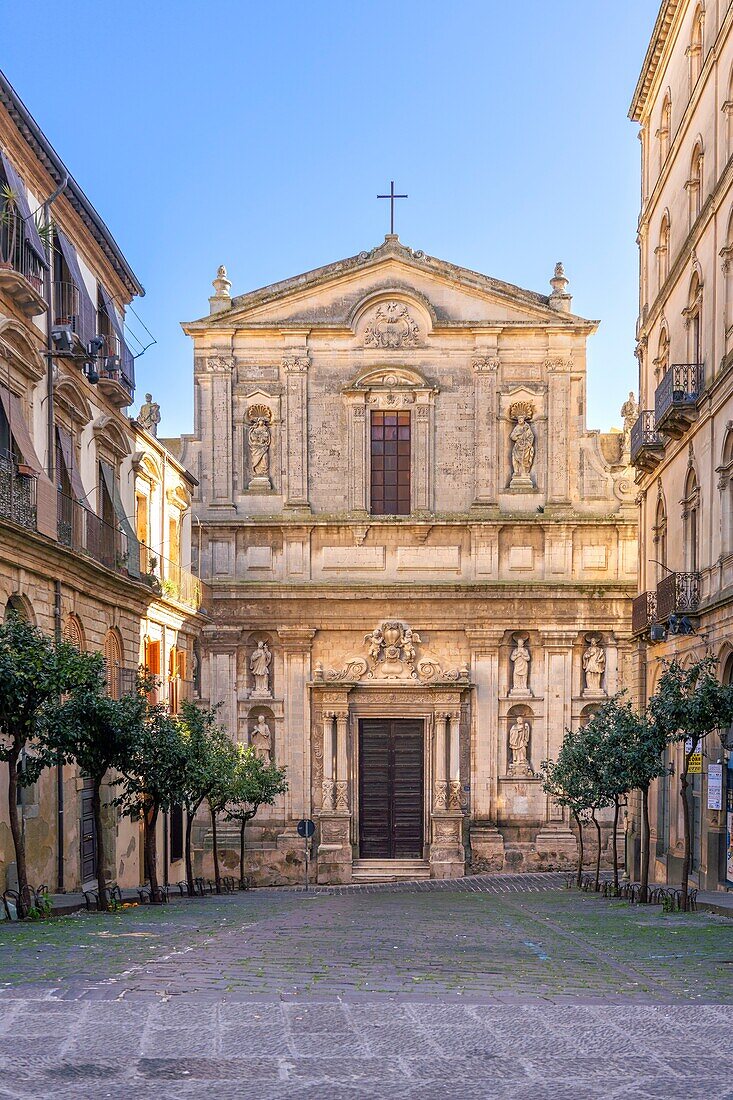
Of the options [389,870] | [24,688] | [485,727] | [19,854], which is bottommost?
[389,870]

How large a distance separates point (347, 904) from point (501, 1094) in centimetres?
1999

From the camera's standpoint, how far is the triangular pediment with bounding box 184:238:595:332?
41.2m

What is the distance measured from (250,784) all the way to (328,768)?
21.2 feet

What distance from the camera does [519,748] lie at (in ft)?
131

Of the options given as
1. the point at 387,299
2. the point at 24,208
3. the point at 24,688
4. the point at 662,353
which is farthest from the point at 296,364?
the point at 24,688

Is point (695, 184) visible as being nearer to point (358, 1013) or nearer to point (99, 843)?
point (99, 843)

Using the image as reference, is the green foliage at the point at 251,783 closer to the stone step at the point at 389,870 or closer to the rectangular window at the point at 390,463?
the stone step at the point at 389,870

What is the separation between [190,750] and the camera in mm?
25188

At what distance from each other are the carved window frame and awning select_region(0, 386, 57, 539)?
17.3 m

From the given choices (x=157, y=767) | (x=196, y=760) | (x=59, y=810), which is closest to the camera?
(x=157, y=767)

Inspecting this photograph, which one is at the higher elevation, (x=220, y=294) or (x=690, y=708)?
(x=220, y=294)

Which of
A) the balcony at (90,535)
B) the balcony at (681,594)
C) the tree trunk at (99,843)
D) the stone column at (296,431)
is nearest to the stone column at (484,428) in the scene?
the stone column at (296,431)

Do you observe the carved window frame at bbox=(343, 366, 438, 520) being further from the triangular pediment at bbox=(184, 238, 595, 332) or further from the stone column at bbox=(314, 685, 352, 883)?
the stone column at bbox=(314, 685, 352, 883)

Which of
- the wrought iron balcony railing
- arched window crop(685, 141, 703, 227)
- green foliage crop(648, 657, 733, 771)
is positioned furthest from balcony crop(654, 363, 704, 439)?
green foliage crop(648, 657, 733, 771)
